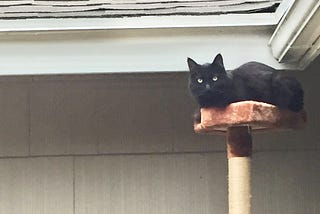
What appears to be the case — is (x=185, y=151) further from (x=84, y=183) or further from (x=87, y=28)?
(x=87, y=28)

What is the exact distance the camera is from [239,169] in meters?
1.88

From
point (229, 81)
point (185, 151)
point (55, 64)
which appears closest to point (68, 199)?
point (185, 151)

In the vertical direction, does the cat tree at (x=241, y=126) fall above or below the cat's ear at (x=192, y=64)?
below

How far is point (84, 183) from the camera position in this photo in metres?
2.49

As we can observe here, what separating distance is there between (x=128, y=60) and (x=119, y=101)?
0.57m

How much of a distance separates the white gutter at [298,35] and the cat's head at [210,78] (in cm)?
17

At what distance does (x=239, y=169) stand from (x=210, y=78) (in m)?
0.25

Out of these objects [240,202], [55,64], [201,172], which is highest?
[55,64]

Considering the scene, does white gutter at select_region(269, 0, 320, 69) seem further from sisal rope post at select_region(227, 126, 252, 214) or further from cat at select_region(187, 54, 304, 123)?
sisal rope post at select_region(227, 126, 252, 214)

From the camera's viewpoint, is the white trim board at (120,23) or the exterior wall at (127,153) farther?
the exterior wall at (127,153)

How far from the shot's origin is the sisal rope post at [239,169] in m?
1.88

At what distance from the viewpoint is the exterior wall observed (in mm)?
2479

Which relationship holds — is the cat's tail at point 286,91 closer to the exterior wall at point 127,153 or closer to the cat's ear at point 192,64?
the cat's ear at point 192,64

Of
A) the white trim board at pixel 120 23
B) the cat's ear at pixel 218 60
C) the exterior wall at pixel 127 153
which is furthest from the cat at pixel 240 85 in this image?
the exterior wall at pixel 127 153
